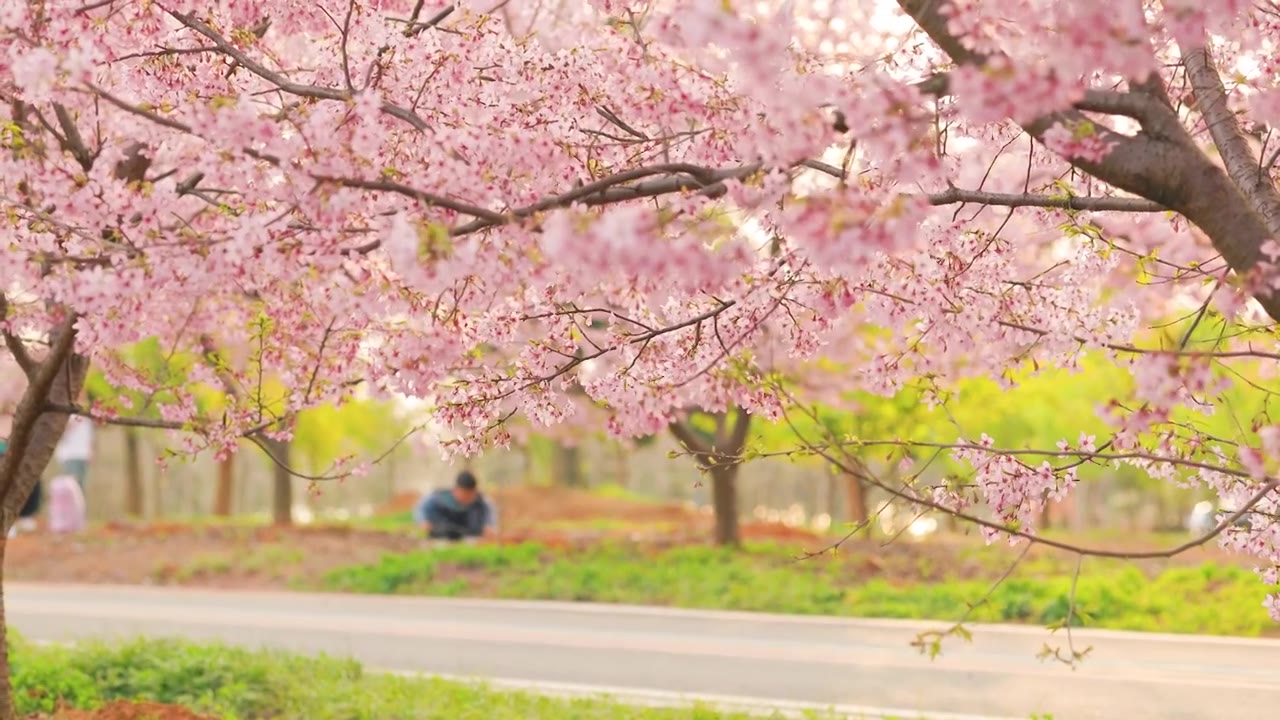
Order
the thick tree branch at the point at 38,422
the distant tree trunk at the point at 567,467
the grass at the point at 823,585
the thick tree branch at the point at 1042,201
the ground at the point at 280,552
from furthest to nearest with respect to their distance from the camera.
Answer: the distant tree trunk at the point at 567,467 → the ground at the point at 280,552 → the grass at the point at 823,585 → the thick tree branch at the point at 38,422 → the thick tree branch at the point at 1042,201

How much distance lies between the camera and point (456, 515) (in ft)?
57.7

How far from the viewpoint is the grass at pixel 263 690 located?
767 centimetres

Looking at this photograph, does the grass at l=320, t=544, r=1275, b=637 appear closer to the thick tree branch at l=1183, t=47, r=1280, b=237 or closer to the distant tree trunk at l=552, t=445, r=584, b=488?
the thick tree branch at l=1183, t=47, r=1280, b=237

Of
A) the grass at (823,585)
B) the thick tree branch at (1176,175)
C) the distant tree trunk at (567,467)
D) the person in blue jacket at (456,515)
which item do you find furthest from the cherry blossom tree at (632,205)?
the distant tree trunk at (567,467)

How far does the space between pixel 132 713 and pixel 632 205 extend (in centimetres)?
448

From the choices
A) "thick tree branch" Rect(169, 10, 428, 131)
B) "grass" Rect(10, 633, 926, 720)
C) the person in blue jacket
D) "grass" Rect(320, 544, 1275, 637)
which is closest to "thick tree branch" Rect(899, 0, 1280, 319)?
"thick tree branch" Rect(169, 10, 428, 131)

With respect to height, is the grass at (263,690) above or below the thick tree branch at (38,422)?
below

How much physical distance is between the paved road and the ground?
2081mm

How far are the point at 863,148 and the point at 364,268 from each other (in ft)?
6.93

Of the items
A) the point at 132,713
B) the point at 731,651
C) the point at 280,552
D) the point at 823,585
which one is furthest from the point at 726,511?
the point at 132,713

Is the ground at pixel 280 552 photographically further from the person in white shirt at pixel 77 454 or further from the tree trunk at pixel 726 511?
the person in white shirt at pixel 77 454

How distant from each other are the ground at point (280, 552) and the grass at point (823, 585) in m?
0.32

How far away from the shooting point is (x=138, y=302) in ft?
14.9

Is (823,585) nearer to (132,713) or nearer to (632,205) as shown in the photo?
(132,713)
